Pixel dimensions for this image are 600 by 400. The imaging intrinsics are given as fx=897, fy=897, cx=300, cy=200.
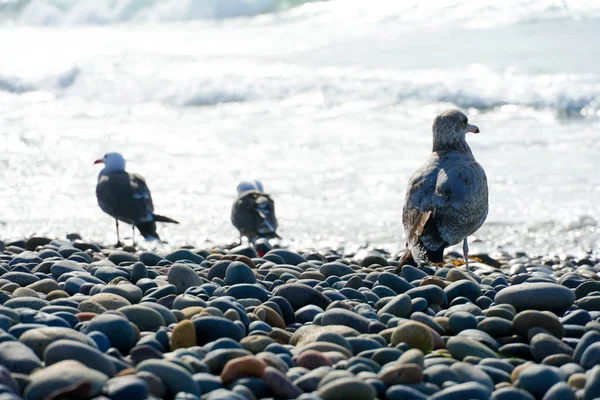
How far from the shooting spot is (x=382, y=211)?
10086mm

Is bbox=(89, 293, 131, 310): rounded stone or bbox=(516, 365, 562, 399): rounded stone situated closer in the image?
bbox=(516, 365, 562, 399): rounded stone

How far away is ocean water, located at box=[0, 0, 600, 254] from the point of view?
991 centimetres

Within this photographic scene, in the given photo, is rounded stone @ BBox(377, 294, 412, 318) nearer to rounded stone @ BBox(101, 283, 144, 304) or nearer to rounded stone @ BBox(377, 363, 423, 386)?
rounded stone @ BBox(377, 363, 423, 386)

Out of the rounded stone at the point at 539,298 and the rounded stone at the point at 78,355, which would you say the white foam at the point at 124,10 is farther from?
the rounded stone at the point at 78,355

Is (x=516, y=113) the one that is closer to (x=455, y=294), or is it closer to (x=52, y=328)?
(x=455, y=294)

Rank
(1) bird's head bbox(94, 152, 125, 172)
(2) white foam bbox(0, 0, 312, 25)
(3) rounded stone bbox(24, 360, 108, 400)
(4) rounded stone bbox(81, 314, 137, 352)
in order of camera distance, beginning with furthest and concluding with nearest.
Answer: (2) white foam bbox(0, 0, 312, 25) → (1) bird's head bbox(94, 152, 125, 172) → (4) rounded stone bbox(81, 314, 137, 352) → (3) rounded stone bbox(24, 360, 108, 400)

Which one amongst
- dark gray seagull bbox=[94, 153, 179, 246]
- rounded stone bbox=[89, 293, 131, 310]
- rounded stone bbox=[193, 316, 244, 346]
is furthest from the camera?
dark gray seagull bbox=[94, 153, 179, 246]

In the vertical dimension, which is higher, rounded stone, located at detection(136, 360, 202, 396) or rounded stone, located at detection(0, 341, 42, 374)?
rounded stone, located at detection(0, 341, 42, 374)

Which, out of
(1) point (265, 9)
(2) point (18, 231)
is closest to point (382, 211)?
(2) point (18, 231)

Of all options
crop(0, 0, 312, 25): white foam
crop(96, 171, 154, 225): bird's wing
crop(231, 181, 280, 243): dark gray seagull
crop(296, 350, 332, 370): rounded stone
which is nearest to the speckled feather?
crop(231, 181, 280, 243): dark gray seagull

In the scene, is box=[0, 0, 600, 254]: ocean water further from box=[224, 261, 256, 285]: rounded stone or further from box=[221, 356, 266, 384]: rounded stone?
box=[221, 356, 266, 384]: rounded stone

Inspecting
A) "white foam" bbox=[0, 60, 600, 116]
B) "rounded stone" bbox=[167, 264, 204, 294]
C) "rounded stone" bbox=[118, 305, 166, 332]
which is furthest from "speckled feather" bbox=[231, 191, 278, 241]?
"white foam" bbox=[0, 60, 600, 116]

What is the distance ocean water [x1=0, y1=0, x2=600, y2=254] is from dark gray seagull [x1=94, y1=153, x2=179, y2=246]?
1.65ft

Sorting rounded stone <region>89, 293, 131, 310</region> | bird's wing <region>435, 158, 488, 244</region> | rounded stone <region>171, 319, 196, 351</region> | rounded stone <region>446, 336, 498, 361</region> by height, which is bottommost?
rounded stone <region>446, 336, 498, 361</region>
